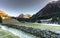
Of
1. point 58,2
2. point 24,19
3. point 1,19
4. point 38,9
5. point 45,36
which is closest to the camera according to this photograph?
point 45,36

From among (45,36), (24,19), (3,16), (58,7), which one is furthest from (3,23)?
(45,36)

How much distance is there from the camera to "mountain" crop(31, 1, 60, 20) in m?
34.0

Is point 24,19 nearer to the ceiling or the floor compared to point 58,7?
nearer to the floor

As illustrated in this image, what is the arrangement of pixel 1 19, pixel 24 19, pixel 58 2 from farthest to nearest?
1. pixel 1 19
2. pixel 24 19
3. pixel 58 2

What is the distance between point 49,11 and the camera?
1414 inches

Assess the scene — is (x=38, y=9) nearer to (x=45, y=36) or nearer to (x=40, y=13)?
(x=40, y=13)

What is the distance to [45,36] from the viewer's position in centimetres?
1808

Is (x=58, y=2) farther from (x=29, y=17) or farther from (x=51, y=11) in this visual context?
(x=29, y=17)

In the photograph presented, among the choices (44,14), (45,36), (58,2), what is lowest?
(45,36)

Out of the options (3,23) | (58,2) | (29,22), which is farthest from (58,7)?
(3,23)

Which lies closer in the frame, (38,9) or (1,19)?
(38,9)

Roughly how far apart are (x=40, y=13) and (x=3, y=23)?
783 inches

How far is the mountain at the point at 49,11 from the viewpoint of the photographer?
3397cm

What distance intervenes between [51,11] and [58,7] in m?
1.94
